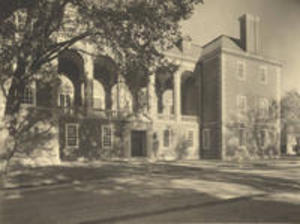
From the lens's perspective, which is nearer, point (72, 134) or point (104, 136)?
point (72, 134)

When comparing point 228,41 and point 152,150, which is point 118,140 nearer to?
point 152,150

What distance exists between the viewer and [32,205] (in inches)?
304

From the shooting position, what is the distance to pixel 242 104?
2717cm

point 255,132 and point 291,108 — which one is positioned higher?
point 291,108

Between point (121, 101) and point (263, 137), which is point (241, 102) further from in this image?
point (121, 101)

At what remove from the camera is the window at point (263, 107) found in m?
28.0

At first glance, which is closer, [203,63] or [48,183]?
[48,183]

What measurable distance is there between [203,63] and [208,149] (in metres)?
10.1

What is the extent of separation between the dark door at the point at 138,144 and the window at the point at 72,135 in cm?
578

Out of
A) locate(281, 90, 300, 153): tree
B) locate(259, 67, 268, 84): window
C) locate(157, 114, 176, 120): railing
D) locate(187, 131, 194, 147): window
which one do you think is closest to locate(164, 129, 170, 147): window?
locate(157, 114, 176, 120): railing

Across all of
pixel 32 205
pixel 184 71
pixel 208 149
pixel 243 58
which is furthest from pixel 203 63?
pixel 32 205

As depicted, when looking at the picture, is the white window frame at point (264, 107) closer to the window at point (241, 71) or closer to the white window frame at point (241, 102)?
the white window frame at point (241, 102)

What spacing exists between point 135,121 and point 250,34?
17.2 metres

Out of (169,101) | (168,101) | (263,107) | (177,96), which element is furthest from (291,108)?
(177,96)
